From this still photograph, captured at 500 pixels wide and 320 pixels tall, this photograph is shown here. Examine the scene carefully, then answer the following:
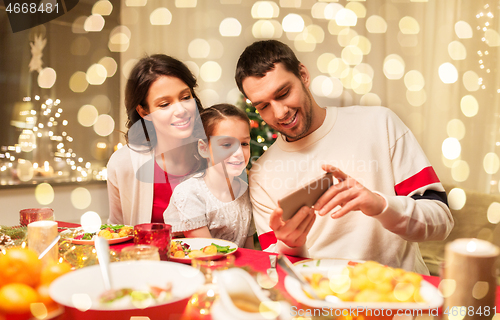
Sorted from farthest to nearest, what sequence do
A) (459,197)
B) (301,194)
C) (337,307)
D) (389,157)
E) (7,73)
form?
(7,73)
(459,197)
(389,157)
(301,194)
(337,307)

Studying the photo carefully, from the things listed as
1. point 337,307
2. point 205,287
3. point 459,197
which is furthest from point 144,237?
point 459,197

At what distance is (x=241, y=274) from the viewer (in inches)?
19.8

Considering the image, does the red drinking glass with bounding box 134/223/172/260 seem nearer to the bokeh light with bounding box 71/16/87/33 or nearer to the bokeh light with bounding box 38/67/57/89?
the bokeh light with bounding box 38/67/57/89

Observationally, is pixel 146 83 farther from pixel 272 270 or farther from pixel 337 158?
pixel 272 270

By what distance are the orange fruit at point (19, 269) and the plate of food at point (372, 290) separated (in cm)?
38

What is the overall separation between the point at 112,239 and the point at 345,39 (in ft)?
9.15

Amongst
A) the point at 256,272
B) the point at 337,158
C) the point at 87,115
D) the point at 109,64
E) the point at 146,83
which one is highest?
the point at 109,64

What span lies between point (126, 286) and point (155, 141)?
129 centimetres

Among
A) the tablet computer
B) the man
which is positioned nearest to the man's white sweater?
the man

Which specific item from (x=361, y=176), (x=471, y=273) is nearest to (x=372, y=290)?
(x=471, y=273)

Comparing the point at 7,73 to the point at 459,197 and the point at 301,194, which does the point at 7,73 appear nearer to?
the point at 301,194

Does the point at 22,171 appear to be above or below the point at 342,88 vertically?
below


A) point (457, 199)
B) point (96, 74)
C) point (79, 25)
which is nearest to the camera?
point (457, 199)

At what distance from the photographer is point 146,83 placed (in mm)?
1641
